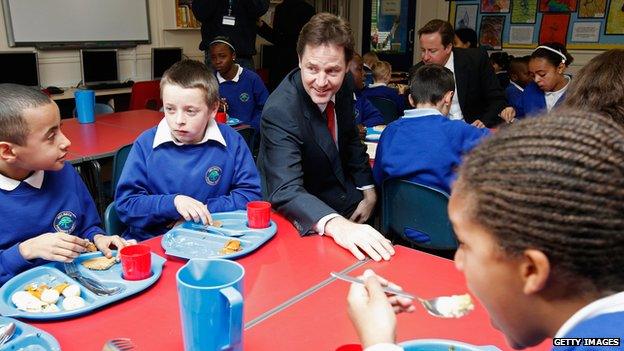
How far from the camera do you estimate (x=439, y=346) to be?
0.96 metres

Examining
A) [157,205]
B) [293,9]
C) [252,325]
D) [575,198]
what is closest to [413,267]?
[252,325]

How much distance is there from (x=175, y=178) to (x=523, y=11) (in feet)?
22.1

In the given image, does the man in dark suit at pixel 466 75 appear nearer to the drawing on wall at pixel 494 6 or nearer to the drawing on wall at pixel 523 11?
the drawing on wall at pixel 523 11

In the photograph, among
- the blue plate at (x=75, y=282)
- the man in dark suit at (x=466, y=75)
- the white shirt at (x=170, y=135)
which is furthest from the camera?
the man in dark suit at (x=466, y=75)

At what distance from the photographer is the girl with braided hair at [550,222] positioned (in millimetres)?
608

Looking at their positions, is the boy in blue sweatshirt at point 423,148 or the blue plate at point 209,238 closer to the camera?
the blue plate at point 209,238

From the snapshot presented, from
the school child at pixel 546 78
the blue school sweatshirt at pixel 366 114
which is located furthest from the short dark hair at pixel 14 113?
the school child at pixel 546 78

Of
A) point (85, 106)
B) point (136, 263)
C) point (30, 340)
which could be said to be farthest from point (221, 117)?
point (30, 340)

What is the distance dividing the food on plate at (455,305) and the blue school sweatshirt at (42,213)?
109 cm

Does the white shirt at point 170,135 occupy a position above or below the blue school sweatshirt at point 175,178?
above

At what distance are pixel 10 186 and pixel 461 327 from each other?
1356mm

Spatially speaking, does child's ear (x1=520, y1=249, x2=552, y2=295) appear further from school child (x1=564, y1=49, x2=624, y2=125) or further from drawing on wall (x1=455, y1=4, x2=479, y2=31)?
drawing on wall (x1=455, y1=4, x2=479, y2=31)

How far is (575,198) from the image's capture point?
605mm

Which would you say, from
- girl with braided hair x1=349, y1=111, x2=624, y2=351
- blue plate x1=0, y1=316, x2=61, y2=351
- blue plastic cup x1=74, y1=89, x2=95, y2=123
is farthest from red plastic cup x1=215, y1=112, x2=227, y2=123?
girl with braided hair x1=349, y1=111, x2=624, y2=351
